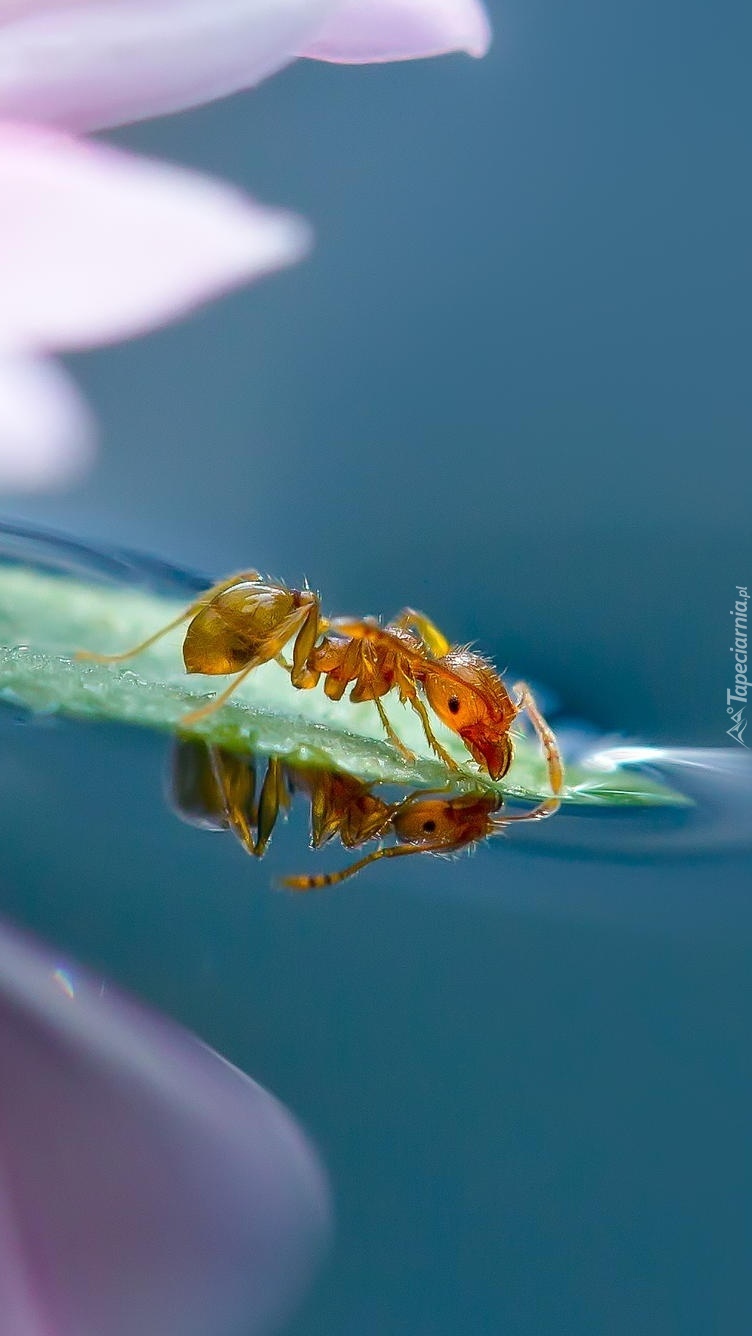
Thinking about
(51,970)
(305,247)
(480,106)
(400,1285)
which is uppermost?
(480,106)

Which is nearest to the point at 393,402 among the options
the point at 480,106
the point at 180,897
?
the point at 480,106

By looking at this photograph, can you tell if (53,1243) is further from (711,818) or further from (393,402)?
(393,402)

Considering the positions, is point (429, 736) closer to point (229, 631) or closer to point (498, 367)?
point (229, 631)

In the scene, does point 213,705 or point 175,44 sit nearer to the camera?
point 213,705

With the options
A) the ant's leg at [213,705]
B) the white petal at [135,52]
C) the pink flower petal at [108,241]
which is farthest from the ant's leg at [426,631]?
the white petal at [135,52]

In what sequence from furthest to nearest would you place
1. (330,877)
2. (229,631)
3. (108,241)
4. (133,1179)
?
(108,241)
(229,631)
(330,877)
(133,1179)

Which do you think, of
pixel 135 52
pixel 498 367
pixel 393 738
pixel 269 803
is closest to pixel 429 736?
pixel 393 738

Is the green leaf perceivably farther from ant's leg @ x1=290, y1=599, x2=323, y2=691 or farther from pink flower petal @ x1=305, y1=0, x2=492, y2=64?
pink flower petal @ x1=305, y1=0, x2=492, y2=64
